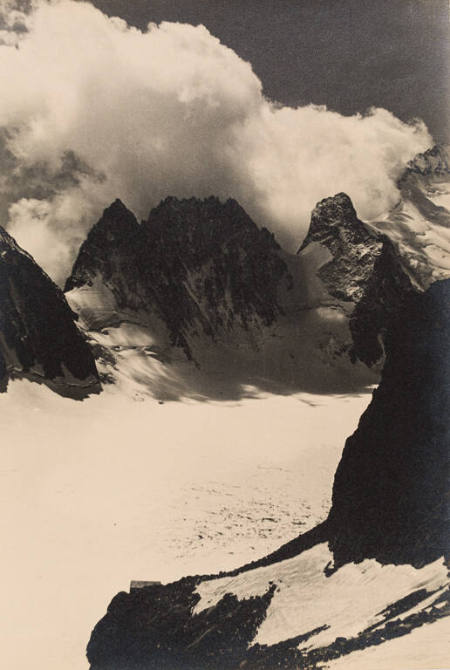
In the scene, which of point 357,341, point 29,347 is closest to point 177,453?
point 29,347

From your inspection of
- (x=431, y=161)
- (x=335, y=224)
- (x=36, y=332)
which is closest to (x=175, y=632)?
(x=431, y=161)

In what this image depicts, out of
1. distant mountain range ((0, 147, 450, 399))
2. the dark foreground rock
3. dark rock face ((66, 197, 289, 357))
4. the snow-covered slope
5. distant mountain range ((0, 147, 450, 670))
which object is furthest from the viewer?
dark rock face ((66, 197, 289, 357))

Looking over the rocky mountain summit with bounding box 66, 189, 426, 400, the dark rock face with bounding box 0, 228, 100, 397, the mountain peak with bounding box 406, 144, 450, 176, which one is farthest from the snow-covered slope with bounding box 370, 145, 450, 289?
the dark rock face with bounding box 0, 228, 100, 397

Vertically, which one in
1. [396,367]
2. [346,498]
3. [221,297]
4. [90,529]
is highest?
[221,297]

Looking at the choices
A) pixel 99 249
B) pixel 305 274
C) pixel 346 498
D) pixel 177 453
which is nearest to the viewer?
pixel 346 498

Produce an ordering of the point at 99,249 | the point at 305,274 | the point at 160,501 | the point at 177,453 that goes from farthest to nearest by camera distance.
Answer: the point at 305,274 < the point at 99,249 < the point at 177,453 < the point at 160,501

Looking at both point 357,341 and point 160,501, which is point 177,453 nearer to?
point 160,501

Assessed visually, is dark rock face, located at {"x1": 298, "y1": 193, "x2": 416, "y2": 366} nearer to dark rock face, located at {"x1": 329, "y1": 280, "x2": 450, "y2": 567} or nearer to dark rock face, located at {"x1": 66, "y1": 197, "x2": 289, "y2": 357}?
dark rock face, located at {"x1": 66, "y1": 197, "x2": 289, "y2": 357}
